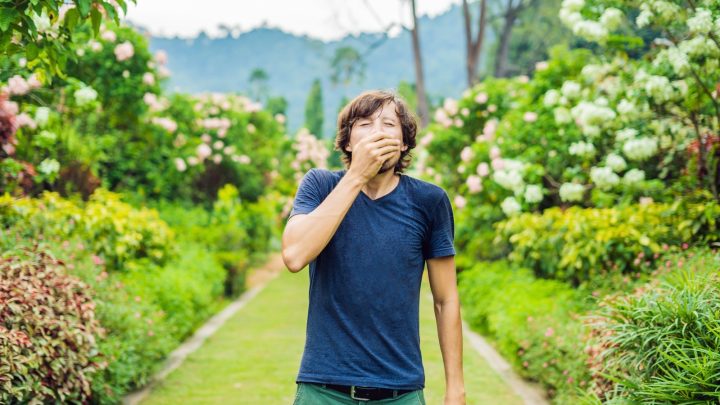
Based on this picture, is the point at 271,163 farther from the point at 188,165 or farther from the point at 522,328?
the point at 522,328

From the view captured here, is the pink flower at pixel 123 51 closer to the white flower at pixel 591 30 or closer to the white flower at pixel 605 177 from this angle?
the white flower at pixel 591 30

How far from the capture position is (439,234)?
8.31 ft

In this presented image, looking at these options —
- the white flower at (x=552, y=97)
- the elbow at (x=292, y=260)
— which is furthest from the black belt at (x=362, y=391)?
the white flower at (x=552, y=97)

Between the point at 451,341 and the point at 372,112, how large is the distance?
770 mm

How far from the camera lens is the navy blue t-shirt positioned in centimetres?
233

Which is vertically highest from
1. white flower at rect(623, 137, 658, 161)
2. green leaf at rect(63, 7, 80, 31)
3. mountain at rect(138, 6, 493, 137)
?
mountain at rect(138, 6, 493, 137)

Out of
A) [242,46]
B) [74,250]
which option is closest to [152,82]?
[74,250]

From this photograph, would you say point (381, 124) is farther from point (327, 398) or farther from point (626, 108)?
point (626, 108)

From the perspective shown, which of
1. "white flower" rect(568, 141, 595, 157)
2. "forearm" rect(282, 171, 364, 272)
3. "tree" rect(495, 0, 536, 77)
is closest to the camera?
"forearm" rect(282, 171, 364, 272)

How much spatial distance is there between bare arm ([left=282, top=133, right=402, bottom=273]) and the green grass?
439 centimetres

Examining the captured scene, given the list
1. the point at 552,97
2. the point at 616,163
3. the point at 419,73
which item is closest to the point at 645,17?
the point at 616,163

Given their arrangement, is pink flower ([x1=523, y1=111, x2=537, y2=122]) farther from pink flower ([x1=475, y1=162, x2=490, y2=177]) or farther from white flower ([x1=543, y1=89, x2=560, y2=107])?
pink flower ([x1=475, y1=162, x2=490, y2=177])

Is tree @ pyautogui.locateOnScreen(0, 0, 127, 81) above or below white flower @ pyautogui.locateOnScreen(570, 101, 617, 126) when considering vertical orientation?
above

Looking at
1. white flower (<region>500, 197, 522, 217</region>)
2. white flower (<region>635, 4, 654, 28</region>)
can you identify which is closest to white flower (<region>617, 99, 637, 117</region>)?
white flower (<region>635, 4, 654, 28</region>)
